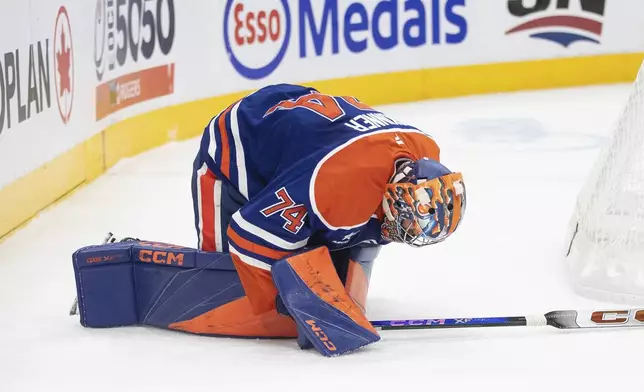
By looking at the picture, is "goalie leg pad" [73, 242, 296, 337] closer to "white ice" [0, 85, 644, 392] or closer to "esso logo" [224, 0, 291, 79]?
"white ice" [0, 85, 644, 392]

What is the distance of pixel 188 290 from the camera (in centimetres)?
303

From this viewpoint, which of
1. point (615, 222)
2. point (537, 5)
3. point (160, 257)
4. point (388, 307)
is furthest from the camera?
point (537, 5)

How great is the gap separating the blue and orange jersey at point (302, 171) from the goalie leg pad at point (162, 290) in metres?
0.14

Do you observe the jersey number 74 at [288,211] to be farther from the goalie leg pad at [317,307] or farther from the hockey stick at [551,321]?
the hockey stick at [551,321]

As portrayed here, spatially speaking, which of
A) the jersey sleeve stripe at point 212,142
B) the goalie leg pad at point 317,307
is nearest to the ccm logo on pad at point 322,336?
the goalie leg pad at point 317,307

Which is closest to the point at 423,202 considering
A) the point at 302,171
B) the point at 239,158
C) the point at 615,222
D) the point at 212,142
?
the point at 302,171

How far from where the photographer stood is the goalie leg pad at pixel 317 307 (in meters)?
2.73

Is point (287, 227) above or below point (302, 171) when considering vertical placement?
below

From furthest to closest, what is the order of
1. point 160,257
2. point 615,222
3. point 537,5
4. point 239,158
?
point 537,5
point 615,222
point 160,257
point 239,158

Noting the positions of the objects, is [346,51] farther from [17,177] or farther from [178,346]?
[178,346]

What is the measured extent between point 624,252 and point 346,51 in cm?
419

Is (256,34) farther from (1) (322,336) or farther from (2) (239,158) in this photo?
(1) (322,336)

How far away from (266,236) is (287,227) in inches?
2.2

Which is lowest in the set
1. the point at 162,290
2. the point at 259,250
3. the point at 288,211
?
the point at 162,290
